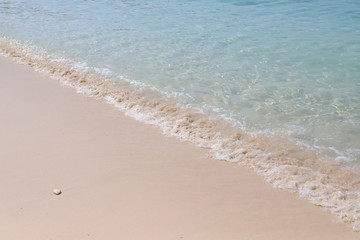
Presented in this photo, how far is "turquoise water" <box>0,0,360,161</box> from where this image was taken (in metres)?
5.68

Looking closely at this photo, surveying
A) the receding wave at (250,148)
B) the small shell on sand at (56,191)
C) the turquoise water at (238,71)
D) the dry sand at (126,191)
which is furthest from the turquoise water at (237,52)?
the small shell on sand at (56,191)

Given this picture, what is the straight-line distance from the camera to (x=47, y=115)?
19.0ft

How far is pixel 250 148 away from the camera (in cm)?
488

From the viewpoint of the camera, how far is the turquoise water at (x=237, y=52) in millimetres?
5684

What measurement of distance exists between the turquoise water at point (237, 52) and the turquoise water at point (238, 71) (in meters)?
→ 0.03

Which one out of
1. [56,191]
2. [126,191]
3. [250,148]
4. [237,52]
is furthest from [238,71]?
[56,191]

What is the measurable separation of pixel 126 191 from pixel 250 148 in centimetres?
184

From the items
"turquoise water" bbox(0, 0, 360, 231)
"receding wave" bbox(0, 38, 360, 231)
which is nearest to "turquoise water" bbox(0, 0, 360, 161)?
"turquoise water" bbox(0, 0, 360, 231)

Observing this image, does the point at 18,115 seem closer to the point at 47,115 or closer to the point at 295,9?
the point at 47,115

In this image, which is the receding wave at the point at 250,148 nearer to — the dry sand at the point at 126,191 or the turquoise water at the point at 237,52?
the dry sand at the point at 126,191

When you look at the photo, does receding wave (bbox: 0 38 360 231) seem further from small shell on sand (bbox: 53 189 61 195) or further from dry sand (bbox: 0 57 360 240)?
small shell on sand (bbox: 53 189 61 195)

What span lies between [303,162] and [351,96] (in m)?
2.33

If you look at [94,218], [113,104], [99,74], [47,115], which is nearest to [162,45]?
[99,74]

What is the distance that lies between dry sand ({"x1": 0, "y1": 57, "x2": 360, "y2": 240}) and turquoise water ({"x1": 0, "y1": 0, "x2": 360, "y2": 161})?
133 cm
